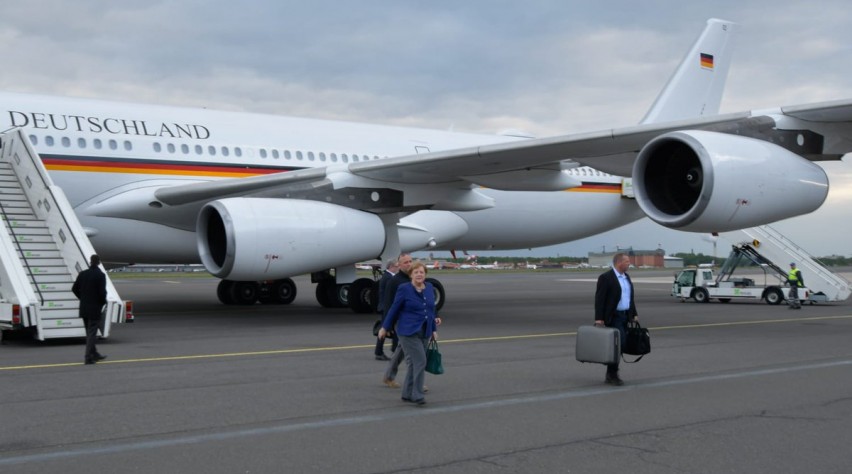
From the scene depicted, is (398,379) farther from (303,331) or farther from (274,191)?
(274,191)

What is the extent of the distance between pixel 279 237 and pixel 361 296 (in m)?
3.69

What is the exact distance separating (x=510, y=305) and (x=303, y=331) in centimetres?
879

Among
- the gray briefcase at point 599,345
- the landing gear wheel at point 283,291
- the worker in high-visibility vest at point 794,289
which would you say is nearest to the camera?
the gray briefcase at point 599,345

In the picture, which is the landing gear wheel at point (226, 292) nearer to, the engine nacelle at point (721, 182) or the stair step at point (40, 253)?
the stair step at point (40, 253)

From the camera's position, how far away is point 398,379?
8.84 meters

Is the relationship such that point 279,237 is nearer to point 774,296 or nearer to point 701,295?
point 701,295

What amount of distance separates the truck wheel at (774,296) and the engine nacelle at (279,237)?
13.1 m

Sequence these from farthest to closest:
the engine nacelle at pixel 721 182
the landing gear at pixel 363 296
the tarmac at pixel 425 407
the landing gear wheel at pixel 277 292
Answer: the landing gear wheel at pixel 277 292 → the landing gear at pixel 363 296 → the engine nacelle at pixel 721 182 → the tarmac at pixel 425 407

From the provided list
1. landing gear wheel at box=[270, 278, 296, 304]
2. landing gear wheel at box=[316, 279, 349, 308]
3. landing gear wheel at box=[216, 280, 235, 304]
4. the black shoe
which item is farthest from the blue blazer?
landing gear wheel at box=[270, 278, 296, 304]

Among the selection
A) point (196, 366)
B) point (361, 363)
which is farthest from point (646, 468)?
point (196, 366)

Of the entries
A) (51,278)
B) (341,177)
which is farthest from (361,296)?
(51,278)

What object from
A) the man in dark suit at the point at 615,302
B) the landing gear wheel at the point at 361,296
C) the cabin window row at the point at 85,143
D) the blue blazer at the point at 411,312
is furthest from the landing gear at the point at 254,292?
the blue blazer at the point at 411,312

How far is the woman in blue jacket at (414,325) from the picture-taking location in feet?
24.5

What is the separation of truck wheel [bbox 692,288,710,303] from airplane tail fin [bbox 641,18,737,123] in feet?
16.8
